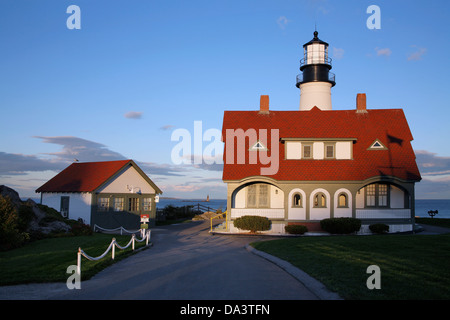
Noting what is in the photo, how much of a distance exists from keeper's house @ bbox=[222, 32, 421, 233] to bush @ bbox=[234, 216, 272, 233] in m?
0.87

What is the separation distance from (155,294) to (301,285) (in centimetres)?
350

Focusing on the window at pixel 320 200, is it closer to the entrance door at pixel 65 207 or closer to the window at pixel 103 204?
the window at pixel 103 204

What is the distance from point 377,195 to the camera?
27.9 metres

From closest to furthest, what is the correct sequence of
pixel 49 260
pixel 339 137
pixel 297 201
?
pixel 49 260 < pixel 297 201 < pixel 339 137

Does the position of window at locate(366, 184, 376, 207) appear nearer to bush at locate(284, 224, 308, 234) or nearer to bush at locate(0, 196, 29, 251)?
bush at locate(284, 224, 308, 234)

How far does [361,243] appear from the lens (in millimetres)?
18078

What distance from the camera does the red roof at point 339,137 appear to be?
27.7 m

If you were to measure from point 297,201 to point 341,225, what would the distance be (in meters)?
3.34

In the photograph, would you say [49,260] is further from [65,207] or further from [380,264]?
[65,207]

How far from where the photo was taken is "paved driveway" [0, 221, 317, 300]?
9.12 metres

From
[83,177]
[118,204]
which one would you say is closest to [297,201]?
[118,204]

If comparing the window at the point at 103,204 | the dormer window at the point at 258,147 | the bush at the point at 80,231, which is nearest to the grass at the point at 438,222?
the dormer window at the point at 258,147
